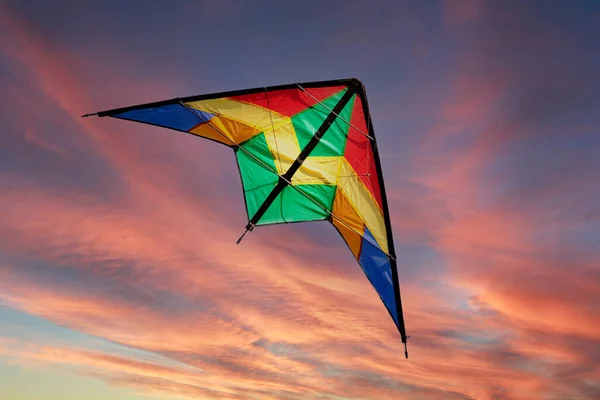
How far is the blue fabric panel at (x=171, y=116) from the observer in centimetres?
850

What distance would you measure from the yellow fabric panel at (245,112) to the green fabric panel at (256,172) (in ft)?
1.04

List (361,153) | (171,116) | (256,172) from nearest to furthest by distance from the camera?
(171,116) < (256,172) < (361,153)

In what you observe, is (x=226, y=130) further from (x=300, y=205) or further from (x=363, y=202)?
(x=363, y=202)

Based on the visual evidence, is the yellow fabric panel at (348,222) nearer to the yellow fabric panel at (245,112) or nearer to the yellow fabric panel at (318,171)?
the yellow fabric panel at (318,171)

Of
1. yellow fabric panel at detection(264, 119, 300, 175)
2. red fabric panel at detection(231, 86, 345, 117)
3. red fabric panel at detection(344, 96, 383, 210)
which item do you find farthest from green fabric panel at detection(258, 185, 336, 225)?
red fabric panel at detection(231, 86, 345, 117)

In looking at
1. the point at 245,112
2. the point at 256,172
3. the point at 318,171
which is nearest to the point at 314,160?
the point at 318,171

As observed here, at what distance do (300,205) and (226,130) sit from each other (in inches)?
97.9

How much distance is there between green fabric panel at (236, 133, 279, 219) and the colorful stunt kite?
23mm

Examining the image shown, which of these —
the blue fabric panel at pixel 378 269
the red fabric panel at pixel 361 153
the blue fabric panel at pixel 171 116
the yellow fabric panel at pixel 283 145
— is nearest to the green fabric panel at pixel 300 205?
the yellow fabric panel at pixel 283 145

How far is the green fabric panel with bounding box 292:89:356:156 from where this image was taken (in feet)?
32.0

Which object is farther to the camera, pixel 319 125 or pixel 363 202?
pixel 363 202

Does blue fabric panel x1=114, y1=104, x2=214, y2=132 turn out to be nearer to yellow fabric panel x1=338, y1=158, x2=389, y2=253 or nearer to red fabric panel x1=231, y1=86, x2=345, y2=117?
red fabric panel x1=231, y1=86, x2=345, y2=117

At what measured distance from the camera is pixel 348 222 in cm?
1016

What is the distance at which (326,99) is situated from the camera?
31.7 feet
